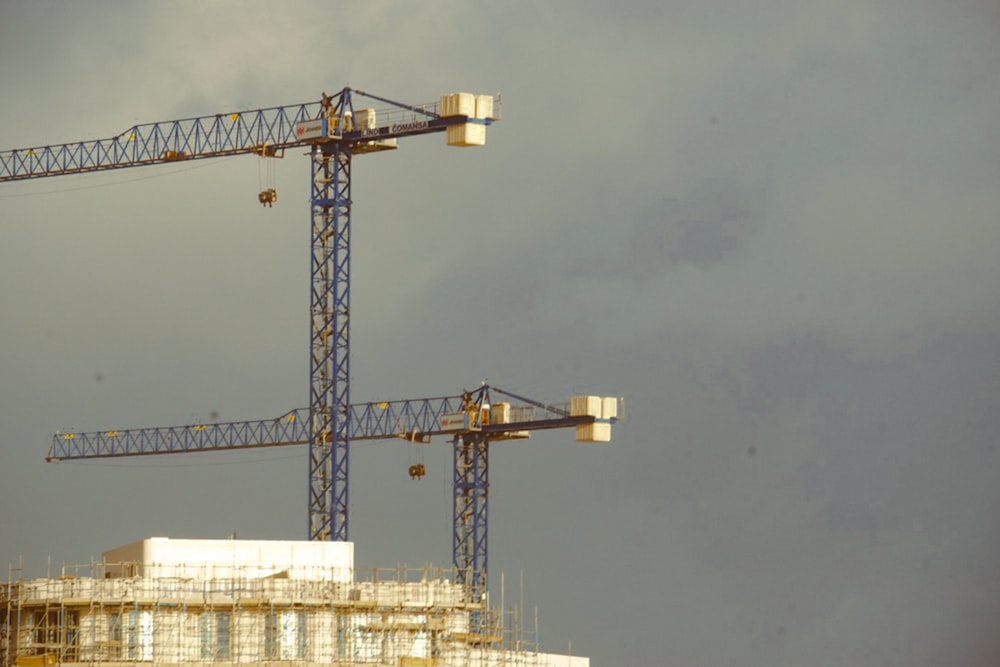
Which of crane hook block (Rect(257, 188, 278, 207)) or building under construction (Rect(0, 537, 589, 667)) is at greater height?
crane hook block (Rect(257, 188, 278, 207))

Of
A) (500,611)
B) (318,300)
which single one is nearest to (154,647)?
(500,611)

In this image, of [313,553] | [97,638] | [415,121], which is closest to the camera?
[97,638]

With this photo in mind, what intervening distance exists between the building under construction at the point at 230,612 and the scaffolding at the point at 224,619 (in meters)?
0.05

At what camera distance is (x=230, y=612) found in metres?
134

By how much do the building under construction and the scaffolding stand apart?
51mm

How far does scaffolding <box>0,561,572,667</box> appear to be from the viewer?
13212 cm

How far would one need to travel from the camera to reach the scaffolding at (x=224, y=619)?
132125 mm

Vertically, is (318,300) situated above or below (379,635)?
above

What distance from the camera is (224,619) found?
134m

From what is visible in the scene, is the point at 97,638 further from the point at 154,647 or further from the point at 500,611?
the point at 500,611

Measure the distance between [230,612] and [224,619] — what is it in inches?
18.4

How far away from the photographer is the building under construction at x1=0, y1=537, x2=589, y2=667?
132250 millimetres

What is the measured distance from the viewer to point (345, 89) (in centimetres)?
19212

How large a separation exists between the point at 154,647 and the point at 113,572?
10051 millimetres
